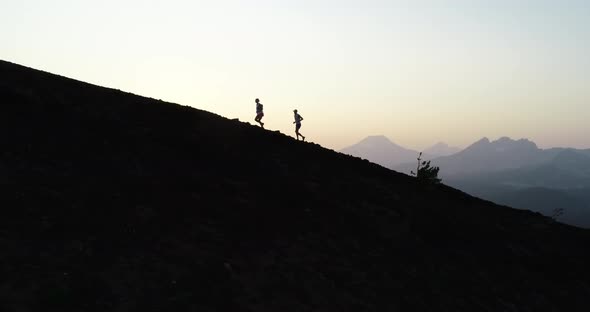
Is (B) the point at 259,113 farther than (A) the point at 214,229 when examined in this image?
Yes

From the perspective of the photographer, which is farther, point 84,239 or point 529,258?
point 529,258

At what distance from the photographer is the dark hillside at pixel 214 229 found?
10.8m

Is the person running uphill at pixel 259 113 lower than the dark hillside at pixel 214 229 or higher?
higher

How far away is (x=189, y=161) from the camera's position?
20000 millimetres

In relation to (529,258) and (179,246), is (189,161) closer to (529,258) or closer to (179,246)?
(179,246)

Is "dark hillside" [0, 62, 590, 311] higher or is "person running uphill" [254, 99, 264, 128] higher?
"person running uphill" [254, 99, 264, 128]

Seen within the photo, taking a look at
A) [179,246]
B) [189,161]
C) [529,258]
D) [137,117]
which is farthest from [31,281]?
[529,258]

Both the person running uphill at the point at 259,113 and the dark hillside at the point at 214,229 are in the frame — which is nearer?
the dark hillside at the point at 214,229

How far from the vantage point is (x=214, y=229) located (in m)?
14.3

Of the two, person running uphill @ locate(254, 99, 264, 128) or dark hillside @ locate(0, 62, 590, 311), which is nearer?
dark hillside @ locate(0, 62, 590, 311)

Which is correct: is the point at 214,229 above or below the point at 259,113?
below

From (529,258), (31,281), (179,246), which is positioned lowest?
(31,281)

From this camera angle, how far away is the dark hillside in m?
10.8

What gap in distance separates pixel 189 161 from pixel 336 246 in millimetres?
7956
